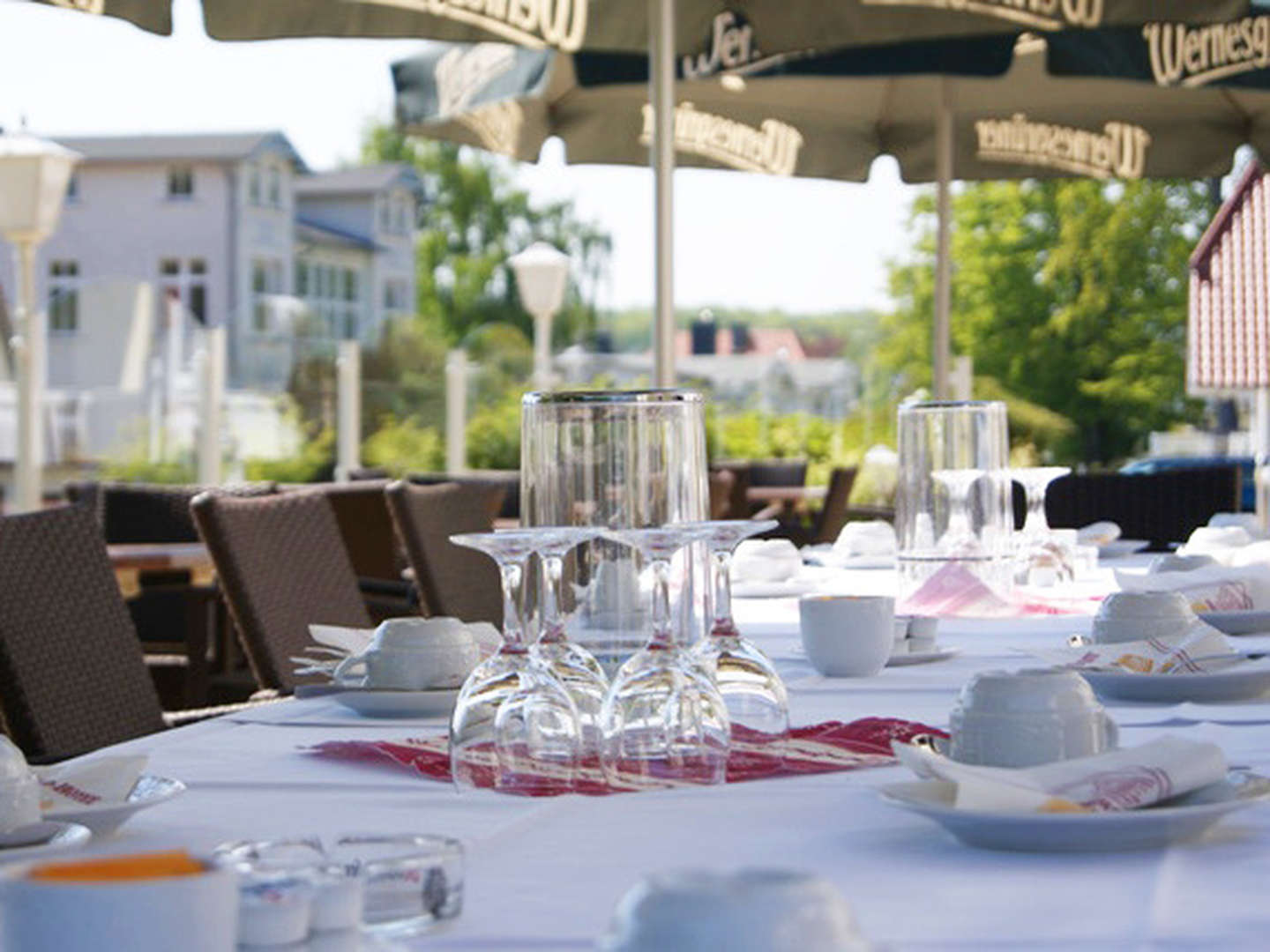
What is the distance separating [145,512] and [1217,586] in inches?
190

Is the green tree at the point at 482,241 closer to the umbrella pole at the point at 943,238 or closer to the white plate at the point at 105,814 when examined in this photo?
the umbrella pole at the point at 943,238

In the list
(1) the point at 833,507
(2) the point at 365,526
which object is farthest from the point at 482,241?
(2) the point at 365,526

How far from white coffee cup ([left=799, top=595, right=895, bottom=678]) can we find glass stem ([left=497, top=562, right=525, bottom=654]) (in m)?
0.75

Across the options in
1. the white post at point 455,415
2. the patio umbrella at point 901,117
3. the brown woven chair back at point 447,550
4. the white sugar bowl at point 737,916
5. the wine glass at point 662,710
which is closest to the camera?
the white sugar bowl at point 737,916

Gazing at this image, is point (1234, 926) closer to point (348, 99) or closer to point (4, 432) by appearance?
point (4, 432)

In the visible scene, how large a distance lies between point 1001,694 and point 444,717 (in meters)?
0.78

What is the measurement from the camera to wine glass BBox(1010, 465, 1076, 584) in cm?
374

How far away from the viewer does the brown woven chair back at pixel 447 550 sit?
4.17m

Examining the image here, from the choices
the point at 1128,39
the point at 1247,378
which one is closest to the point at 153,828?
the point at 1128,39

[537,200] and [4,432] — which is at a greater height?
[537,200]

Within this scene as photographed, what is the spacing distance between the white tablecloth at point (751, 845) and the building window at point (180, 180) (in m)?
50.8

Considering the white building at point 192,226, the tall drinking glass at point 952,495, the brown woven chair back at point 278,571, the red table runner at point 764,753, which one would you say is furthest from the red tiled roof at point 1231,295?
the red table runner at point 764,753

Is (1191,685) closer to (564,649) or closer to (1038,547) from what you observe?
(564,649)

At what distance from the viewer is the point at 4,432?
2778 centimetres
